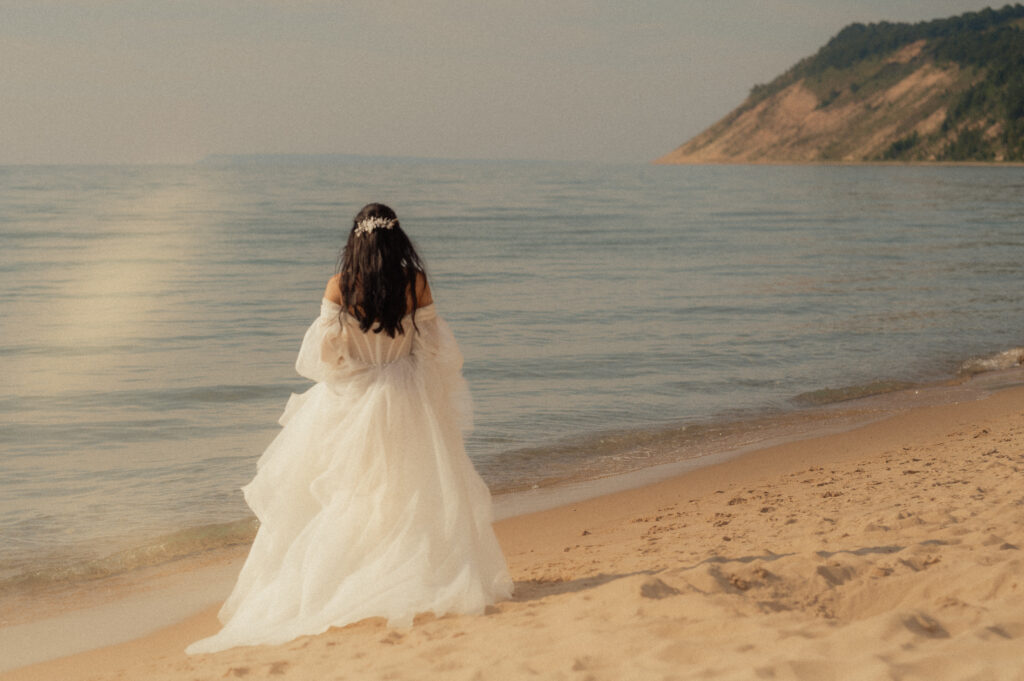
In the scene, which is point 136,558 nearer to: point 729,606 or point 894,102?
point 729,606

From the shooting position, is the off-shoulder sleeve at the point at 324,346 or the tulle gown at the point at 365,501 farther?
the off-shoulder sleeve at the point at 324,346

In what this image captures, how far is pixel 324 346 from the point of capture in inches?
189

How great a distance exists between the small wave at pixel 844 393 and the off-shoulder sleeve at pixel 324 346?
7.83 metres

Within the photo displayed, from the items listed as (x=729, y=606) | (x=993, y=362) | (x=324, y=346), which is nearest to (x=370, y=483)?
(x=324, y=346)

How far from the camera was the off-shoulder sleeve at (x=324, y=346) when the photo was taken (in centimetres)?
480

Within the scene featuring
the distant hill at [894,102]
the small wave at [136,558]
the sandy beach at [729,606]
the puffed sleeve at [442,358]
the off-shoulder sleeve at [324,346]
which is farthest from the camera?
the distant hill at [894,102]

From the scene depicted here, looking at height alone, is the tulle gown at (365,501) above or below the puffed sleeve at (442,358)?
below

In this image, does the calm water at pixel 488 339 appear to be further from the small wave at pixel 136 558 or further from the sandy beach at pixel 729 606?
the sandy beach at pixel 729 606

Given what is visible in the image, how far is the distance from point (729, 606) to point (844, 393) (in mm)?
8124

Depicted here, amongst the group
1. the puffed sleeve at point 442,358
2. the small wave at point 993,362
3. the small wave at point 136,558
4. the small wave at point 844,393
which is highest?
the puffed sleeve at point 442,358

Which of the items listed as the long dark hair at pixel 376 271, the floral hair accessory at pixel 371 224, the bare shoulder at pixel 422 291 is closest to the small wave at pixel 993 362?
the bare shoulder at pixel 422 291

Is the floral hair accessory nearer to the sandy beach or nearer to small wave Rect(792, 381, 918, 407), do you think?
the sandy beach

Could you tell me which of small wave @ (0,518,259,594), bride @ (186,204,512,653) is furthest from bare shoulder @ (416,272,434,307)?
small wave @ (0,518,259,594)

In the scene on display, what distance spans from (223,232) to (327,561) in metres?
35.4
